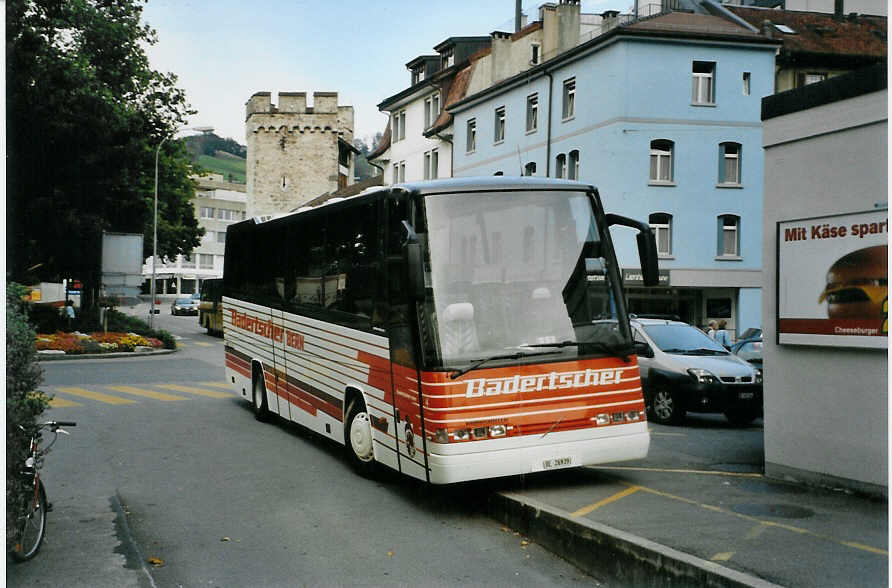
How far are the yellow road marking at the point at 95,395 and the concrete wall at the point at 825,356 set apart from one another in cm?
1278

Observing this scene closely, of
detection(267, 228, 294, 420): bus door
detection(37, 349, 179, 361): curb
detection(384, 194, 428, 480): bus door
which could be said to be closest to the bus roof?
detection(384, 194, 428, 480): bus door

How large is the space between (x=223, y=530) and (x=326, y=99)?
6765 centimetres

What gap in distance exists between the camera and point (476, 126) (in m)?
44.2

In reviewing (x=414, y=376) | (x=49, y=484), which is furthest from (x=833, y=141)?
(x=49, y=484)

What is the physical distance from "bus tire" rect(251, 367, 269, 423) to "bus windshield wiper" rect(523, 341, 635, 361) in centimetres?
719

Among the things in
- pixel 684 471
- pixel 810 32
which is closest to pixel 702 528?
pixel 684 471

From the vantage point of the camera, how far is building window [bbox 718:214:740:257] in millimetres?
37250

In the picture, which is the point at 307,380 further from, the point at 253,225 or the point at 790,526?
the point at 790,526

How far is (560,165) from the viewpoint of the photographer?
127 ft

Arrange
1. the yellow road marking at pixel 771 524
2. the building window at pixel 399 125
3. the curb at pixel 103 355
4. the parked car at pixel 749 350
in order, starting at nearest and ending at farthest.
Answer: the yellow road marking at pixel 771 524, the parked car at pixel 749 350, the curb at pixel 103 355, the building window at pixel 399 125

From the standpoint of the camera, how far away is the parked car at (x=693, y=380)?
49.4 feet

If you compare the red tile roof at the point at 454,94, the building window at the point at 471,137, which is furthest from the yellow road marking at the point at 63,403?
the red tile roof at the point at 454,94

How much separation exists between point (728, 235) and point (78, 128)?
24003 mm

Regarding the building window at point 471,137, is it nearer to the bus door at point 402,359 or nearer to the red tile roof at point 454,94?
the red tile roof at point 454,94
